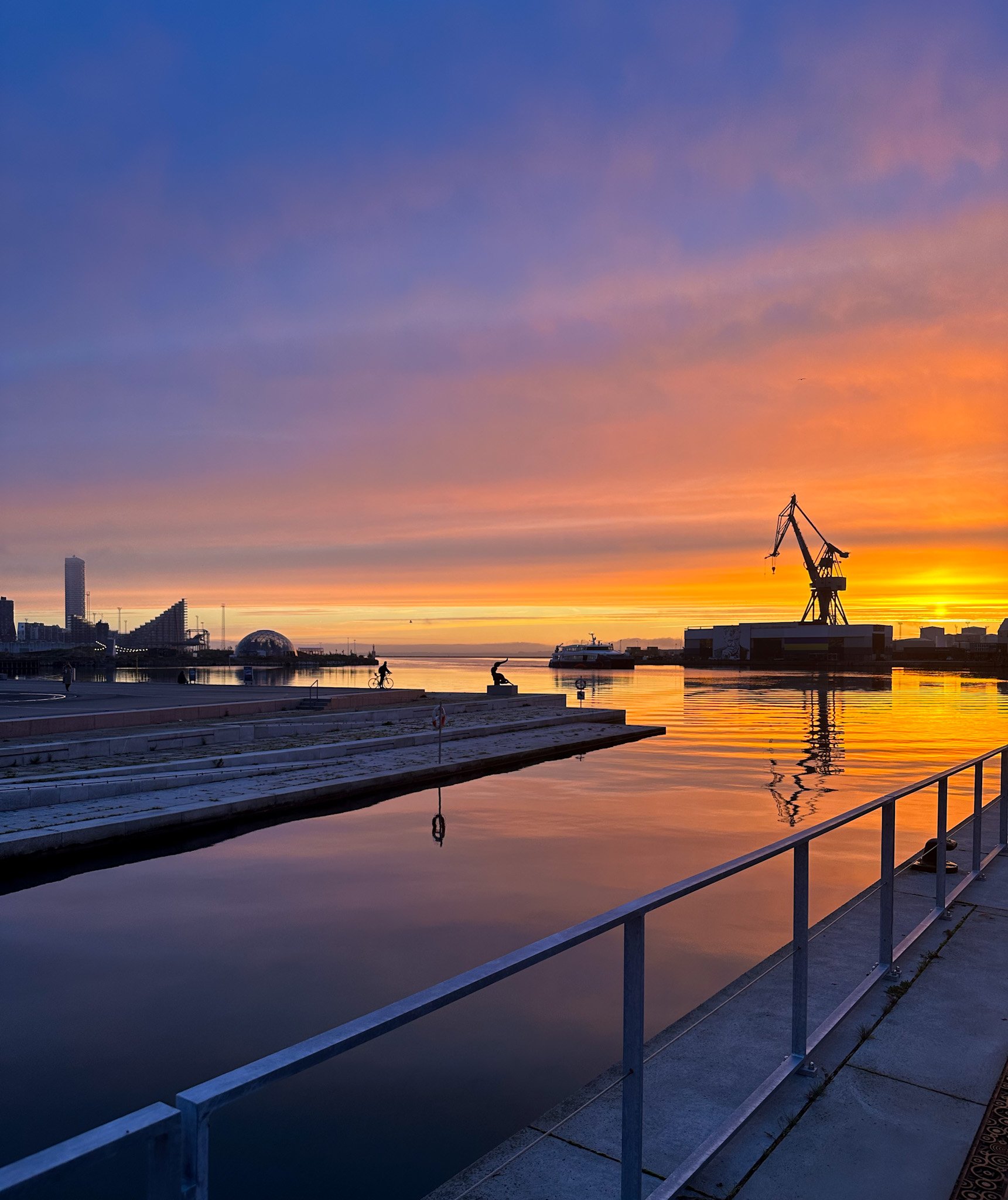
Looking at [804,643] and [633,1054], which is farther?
[804,643]

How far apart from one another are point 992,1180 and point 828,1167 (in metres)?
0.68

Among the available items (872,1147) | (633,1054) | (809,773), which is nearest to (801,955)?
(872,1147)

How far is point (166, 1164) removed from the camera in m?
1.85

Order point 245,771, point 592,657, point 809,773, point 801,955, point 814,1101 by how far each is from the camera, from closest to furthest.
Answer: point 814,1101
point 801,955
point 245,771
point 809,773
point 592,657

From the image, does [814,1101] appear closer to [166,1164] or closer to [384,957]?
[166,1164]

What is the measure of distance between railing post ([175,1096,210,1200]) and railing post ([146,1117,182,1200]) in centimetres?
1

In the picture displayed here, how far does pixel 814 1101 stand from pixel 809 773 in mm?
19660

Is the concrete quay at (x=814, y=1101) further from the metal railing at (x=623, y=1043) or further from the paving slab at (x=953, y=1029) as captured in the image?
the metal railing at (x=623, y=1043)

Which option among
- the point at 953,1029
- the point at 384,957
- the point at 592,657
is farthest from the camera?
the point at 592,657

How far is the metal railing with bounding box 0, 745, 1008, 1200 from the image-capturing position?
1.79 meters

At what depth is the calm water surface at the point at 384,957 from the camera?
21.7ft

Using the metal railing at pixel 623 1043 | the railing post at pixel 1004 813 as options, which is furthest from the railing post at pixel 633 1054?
the railing post at pixel 1004 813

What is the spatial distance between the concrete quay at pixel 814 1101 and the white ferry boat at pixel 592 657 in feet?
403

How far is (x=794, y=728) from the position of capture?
34.9 meters
